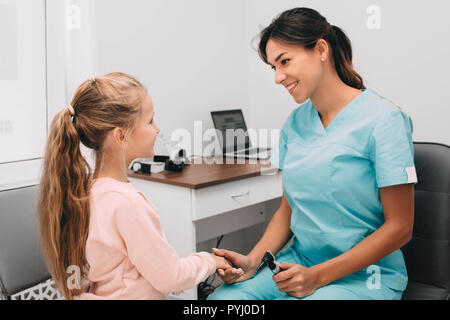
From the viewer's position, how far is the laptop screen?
2.10 m

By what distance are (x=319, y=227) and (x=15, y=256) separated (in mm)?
743

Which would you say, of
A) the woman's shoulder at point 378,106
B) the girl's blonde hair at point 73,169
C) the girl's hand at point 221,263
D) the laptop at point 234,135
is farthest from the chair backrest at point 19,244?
the laptop at point 234,135

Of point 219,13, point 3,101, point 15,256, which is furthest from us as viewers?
point 219,13

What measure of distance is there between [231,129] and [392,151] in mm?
1266

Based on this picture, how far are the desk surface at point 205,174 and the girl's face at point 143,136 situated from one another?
1.73ft

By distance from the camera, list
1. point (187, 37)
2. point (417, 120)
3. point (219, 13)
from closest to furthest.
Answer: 1. point (417, 120)
2. point (187, 37)
3. point (219, 13)

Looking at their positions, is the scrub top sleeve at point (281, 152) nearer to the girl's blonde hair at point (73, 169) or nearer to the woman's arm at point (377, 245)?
the woman's arm at point (377, 245)

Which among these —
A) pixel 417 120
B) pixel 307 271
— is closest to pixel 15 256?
pixel 307 271

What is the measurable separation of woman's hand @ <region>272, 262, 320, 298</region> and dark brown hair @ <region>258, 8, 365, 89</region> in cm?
50

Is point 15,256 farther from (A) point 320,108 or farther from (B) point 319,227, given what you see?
(A) point 320,108

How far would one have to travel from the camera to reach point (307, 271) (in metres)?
0.93

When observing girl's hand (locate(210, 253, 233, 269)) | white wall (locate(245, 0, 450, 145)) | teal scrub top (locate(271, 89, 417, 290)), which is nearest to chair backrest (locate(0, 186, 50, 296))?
girl's hand (locate(210, 253, 233, 269))

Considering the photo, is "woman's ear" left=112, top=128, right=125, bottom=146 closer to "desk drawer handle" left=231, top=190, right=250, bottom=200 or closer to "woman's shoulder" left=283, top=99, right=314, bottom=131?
"woman's shoulder" left=283, top=99, right=314, bottom=131

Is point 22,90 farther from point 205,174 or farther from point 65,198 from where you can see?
point 65,198
